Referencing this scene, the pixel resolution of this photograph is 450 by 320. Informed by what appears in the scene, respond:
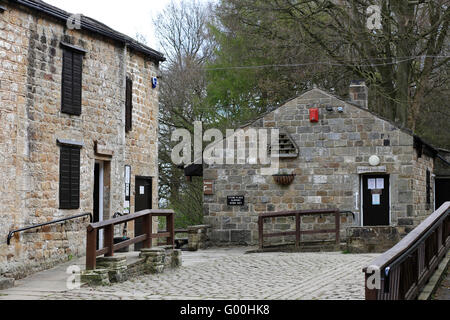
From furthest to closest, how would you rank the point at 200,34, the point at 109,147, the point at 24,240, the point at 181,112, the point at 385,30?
the point at 200,34 < the point at 181,112 < the point at 385,30 < the point at 109,147 < the point at 24,240

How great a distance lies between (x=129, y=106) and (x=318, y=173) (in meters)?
5.62

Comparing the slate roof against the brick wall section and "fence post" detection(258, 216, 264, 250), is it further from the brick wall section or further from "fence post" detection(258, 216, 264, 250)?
"fence post" detection(258, 216, 264, 250)

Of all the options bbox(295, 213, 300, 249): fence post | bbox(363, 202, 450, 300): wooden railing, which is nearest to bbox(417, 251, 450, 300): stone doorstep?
bbox(363, 202, 450, 300): wooden railing

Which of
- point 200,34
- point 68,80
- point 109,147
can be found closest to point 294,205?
point 109,147

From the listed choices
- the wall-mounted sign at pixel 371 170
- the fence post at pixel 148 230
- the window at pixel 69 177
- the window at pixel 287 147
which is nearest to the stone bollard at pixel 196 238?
the window at pixel 287 147

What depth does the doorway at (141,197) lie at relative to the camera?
16.4 meters

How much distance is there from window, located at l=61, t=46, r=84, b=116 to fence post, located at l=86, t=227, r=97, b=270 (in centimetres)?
366

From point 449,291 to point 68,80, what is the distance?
8132 millimetres

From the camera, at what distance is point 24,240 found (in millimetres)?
11875

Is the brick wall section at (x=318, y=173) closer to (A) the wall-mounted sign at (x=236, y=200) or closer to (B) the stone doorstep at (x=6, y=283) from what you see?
(A) the wall-mounted sign at (x=236, y=200)

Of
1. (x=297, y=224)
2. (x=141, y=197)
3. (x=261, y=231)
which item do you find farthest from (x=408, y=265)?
(x=141, y=197)

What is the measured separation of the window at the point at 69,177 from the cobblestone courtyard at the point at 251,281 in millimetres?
2582

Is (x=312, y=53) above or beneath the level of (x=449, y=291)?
above
